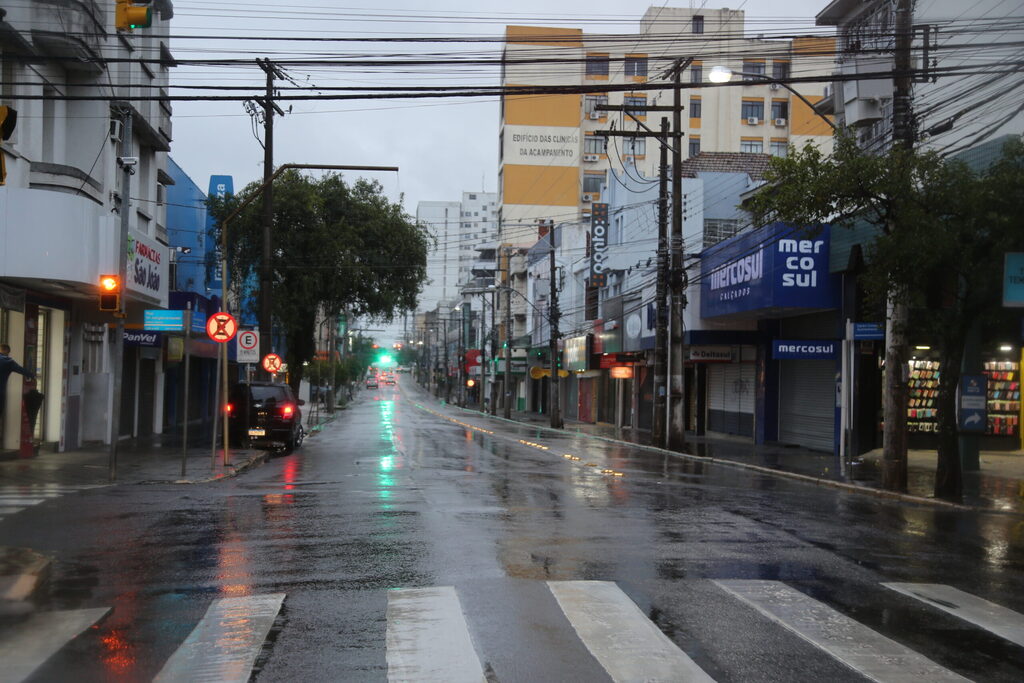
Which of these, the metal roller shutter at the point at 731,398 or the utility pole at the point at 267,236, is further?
the metal roller shutter at the point at 731,398

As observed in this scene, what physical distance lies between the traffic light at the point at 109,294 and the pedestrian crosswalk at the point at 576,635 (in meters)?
9.98

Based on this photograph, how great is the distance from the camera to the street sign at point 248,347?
83.7 feet

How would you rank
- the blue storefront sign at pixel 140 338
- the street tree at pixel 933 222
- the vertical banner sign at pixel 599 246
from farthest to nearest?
the vertical banner sign at pixel 599 246, the blue storefront sign at pixel 140 338, the street tree at pixel 933 222

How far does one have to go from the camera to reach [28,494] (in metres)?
14.9

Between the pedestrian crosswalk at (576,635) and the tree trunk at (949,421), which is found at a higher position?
the tree trunk at (949,421)

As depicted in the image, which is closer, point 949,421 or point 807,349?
point 949,421

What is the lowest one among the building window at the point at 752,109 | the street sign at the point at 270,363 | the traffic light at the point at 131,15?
the street sign at the point at 270,363

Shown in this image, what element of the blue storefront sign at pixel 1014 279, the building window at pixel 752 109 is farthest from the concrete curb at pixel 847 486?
the building window at pixel 752 109

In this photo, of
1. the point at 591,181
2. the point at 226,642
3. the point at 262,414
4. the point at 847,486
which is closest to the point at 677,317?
the point at 847,486

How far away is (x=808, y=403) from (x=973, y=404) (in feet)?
31.1

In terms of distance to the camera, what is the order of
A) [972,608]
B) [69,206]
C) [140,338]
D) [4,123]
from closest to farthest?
[972,608], [4,123], [69,206], [140,338]

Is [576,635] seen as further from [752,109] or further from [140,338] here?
[752,109]

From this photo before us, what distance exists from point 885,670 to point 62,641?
5612 mm

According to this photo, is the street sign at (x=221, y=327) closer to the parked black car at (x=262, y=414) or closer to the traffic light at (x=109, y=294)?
the traffic light at (x=109, y=294)
